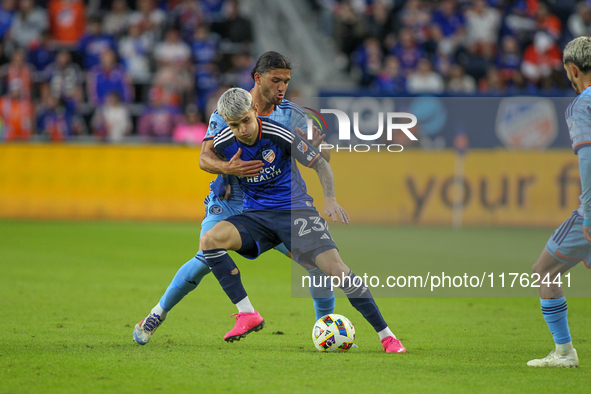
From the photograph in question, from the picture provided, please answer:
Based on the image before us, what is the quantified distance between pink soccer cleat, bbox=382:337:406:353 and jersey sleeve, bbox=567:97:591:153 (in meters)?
1.81

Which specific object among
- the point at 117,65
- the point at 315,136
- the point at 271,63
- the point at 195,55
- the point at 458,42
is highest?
the point at 458,42

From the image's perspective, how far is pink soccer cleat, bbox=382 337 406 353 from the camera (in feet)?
17.3

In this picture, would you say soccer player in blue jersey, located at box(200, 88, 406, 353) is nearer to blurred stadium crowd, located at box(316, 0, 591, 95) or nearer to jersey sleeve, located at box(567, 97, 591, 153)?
jersey sleeve, located at box(567, 97, 591, 153)

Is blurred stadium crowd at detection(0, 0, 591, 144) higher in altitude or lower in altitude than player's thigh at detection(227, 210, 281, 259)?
higher

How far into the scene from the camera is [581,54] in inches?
182

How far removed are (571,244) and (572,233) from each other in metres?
0.07

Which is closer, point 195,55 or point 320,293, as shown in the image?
point 320,293

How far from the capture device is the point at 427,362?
4.99 metres

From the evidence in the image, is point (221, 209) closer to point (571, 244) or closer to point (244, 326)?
point (244, 326)

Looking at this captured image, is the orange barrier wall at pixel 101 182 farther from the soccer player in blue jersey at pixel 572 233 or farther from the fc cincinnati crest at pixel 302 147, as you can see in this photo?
the soccer player in blue jersey at pixel 572 233

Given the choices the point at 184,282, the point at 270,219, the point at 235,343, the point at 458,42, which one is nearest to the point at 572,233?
the point at 270,219

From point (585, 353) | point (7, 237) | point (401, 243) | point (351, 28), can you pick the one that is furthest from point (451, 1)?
point (585, 353)

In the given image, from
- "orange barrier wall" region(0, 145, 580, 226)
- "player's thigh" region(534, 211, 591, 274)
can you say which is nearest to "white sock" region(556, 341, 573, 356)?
"player's thigh" region(534, 211, 591, 274)

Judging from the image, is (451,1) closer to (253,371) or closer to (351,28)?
(351,28)
